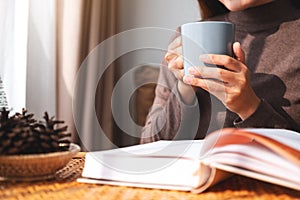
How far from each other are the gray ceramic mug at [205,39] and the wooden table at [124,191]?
0.23m

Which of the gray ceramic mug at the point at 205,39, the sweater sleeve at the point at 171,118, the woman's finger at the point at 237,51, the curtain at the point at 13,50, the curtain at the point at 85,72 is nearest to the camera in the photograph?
the gray ceramic mug at the point at 205,39

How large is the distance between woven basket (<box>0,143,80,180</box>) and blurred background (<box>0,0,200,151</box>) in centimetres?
100

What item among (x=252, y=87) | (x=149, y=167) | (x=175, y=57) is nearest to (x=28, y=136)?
(x=149, y=167)

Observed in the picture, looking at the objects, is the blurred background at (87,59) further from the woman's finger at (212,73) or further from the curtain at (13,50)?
the woman's finger at (212,73)

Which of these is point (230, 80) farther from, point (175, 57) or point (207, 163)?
point (207, 163)

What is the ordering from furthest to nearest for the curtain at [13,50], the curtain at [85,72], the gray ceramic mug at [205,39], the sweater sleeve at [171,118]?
the curtain at [85,72] < the curtain at [13,50] < the sweater sleeve at [171,118] < the gray ceramic mug at [205,39]

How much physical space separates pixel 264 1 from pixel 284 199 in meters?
0.80

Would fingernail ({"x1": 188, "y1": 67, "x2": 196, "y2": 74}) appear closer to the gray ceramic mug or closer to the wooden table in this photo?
the gray ceramic mug

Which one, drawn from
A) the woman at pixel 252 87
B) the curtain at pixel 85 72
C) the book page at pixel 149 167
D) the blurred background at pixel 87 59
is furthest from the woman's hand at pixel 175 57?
the curtain at pixel 85 72

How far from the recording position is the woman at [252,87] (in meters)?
1.03

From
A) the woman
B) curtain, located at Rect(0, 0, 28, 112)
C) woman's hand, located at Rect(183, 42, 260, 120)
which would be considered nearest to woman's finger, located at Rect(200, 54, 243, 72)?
woman's hand, located at Rect(183, 42, 260, 120)

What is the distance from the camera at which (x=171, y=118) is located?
3.74 ft

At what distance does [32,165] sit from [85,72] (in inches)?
60.9

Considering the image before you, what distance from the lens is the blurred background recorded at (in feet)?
5.53
